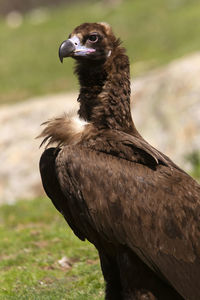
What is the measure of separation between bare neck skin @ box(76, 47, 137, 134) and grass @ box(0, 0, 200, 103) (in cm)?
1800

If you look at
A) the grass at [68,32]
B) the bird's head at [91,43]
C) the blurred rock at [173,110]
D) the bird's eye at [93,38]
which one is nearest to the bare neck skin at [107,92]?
the bird's head at [91,43]

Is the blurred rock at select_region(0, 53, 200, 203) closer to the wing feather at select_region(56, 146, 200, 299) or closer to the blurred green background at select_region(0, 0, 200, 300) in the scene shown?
the blurred green background at select_region(0, 0, 200, 300)

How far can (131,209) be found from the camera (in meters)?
5.81

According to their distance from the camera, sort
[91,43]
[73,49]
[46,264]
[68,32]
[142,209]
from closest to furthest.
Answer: [142,209] → [73,49] → [91,43] → [46,264] → [68,32]

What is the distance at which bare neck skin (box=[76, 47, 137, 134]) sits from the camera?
21.2ft

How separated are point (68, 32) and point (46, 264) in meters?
24.6

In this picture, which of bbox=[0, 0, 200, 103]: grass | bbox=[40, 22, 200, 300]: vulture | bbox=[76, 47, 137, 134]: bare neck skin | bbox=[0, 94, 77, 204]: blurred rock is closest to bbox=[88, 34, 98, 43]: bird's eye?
bbox=[76, 47, 137, 134]: bare neck skin

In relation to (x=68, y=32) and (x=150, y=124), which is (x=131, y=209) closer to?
(x=150, y=124)

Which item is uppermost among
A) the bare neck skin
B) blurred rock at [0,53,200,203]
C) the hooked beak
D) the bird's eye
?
blurred rock at [0,53,200,203]

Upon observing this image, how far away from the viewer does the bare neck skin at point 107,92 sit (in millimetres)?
6457

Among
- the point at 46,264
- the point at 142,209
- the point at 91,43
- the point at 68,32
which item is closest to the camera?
the point at 142,209

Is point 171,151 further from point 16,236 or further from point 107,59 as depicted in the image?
point 107,59

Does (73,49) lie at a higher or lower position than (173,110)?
lower

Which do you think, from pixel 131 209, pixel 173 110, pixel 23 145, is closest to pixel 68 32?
pixel 23 145
